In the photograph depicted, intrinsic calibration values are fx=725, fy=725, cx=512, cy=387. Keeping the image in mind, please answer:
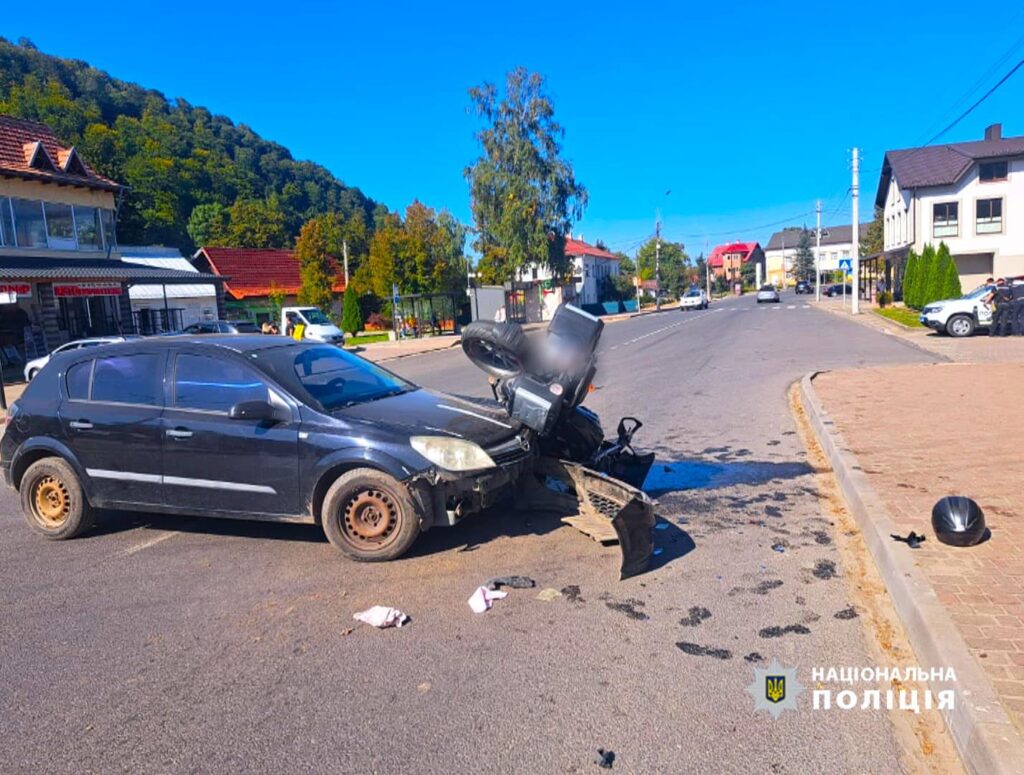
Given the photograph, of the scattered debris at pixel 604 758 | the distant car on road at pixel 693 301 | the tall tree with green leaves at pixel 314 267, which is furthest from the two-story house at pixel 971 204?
the scattered debris at pixel 604 758

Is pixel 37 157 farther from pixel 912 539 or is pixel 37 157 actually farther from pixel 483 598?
pixel 912 539

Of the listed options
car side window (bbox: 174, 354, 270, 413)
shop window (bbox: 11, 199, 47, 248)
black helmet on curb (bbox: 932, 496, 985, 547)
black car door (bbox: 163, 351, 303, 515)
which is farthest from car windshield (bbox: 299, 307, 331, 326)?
black helmet on curb (bbox: 932, 496, 985, 547)

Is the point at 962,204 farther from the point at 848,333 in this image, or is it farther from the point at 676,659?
the point at 676,659

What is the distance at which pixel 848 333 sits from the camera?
24.7 m

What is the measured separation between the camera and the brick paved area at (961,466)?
3.56 m

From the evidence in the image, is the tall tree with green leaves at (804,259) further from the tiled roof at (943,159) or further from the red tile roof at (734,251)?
the tiled roof at (943,159)

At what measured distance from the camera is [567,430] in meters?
5.75

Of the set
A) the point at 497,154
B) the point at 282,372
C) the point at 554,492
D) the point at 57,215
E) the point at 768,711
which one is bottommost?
the point at 768,711

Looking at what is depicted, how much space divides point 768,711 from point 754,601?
44.8 inches

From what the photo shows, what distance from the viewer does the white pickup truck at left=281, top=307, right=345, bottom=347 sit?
2828 cm

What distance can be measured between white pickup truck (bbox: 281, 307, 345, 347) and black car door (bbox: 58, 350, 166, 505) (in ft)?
71.9

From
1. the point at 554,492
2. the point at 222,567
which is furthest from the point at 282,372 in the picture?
the point at 554,492

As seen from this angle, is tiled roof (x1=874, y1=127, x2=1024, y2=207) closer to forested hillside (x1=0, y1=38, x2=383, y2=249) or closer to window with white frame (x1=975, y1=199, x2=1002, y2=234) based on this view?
window with white frame (x1=975, y1=199, x2=1002, y2=234)

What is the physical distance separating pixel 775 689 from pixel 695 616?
0.78m
